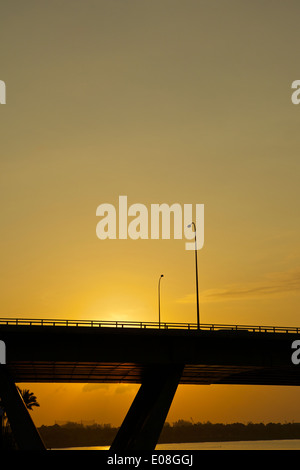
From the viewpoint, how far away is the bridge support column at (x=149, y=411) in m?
55.8

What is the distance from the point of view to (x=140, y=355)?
195ft

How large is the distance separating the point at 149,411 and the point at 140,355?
5.20m
